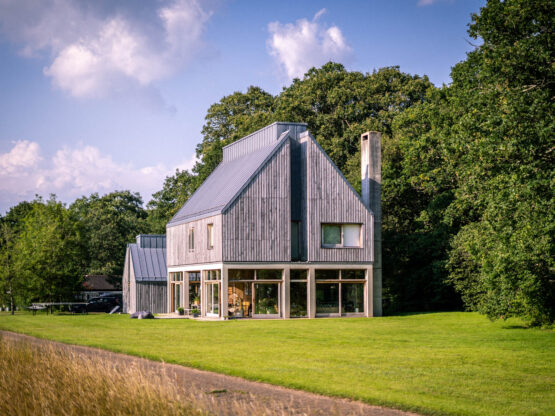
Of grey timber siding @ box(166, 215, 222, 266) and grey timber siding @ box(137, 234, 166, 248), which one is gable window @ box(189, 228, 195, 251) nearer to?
grey timber siding @ box(166, 215, 222, 266)

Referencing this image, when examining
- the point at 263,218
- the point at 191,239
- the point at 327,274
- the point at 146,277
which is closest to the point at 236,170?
the point at 191,239

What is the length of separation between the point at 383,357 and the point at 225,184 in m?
25.2

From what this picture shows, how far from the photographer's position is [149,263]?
164 ft

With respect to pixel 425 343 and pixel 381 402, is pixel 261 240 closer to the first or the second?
pixel 425 343

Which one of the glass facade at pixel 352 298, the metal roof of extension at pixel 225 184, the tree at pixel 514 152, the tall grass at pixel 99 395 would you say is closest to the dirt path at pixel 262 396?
the tall grass at pixel 99 395

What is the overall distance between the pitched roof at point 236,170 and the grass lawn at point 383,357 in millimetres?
10139

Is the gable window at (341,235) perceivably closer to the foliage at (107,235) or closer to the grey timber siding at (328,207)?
the grey timber siding at (328,207)

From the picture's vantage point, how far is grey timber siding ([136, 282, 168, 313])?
48.3 m

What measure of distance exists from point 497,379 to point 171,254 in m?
34.7

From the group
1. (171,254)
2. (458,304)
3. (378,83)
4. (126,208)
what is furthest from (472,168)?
(126,208)

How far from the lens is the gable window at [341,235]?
39375 millimetres

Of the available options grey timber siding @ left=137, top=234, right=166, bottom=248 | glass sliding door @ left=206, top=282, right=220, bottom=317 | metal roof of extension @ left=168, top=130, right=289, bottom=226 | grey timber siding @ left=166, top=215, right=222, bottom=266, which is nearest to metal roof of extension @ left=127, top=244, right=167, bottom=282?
grey timber siding @ left=137, top=234, right=166, bottom=248

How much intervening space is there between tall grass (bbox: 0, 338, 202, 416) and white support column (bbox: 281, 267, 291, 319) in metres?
25.1

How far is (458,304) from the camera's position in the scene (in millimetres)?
46531
